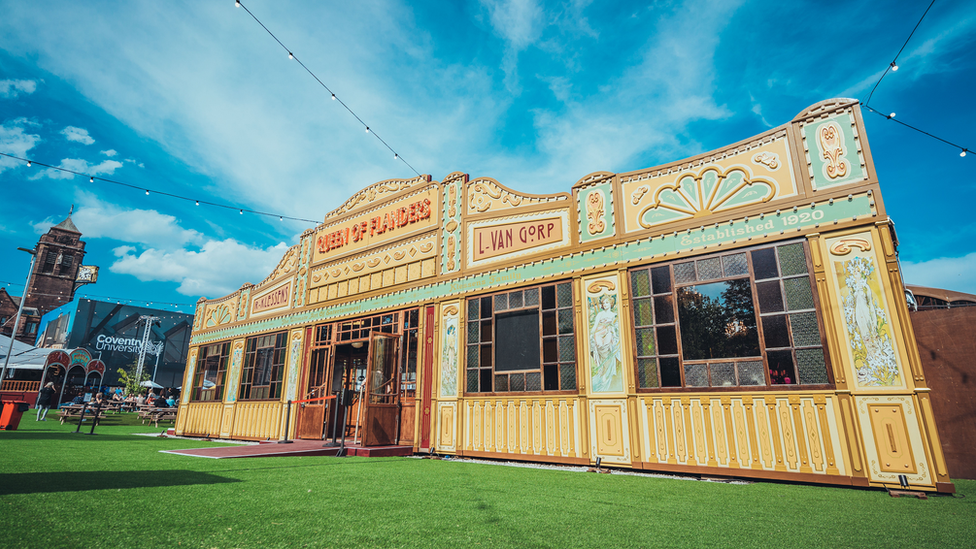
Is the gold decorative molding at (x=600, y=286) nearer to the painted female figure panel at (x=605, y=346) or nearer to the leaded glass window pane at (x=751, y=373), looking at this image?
the painted female figure panel at (x=605, y=346)

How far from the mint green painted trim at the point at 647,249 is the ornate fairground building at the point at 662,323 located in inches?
1.2

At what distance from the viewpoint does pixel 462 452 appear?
917cm

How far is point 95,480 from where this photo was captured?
171 inches

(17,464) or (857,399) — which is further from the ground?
(857,399)

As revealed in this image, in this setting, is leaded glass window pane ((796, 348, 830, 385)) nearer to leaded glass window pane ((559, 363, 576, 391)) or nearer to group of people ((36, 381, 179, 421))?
leaded glass window pane ((559, 363, 576, 391))

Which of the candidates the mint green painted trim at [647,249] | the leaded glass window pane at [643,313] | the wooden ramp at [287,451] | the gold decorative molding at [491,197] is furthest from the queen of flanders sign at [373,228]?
the leaded glass window pane at [643,313]

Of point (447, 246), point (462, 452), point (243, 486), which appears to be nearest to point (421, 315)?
point (447, 246)

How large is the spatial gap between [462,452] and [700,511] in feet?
19.2

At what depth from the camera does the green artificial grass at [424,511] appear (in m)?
2.85

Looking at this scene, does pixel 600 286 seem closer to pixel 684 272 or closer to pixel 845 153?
pixel 684 272

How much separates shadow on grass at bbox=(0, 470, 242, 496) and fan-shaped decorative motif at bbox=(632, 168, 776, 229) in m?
7.00

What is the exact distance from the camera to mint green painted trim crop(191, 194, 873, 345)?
6359 millimetres

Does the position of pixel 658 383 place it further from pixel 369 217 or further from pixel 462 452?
pixel 369 217

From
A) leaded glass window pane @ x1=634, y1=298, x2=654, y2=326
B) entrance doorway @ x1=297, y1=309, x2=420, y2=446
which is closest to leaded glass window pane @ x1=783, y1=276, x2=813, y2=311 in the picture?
leaded glass window pane @ x1=634, y1=298, x2=654, y2=326
